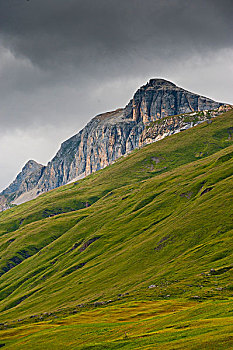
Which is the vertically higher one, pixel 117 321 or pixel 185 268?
pixel 117 321

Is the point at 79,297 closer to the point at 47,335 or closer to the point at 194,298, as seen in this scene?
the point at 194,298

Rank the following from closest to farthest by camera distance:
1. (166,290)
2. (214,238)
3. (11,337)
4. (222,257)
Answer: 1. (11,337)
2. (166,290)
3. (222,257)
4. (214,238)

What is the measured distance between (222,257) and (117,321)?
286ft

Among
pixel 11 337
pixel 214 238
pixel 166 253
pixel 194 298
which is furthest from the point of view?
pixel 166 253

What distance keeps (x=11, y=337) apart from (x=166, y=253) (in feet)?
416

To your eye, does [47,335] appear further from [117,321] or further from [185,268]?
[185,268]

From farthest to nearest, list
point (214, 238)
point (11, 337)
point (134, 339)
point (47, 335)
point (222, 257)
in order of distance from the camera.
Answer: point (214, 238) < point (222, 257) < point (11, 337) < point (47, 335) < point (134, 339)

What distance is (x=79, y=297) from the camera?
190m

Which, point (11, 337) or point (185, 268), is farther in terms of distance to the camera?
point (185, 268)

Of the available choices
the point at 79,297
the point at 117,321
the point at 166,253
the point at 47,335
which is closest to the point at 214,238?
the point at 166,253

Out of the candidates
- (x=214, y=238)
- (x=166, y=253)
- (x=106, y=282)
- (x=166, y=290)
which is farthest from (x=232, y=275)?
(x=106, y=282)

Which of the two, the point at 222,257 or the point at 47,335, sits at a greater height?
the point at 47,335

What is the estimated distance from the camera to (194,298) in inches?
4094

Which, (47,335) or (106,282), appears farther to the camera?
(106,282)
